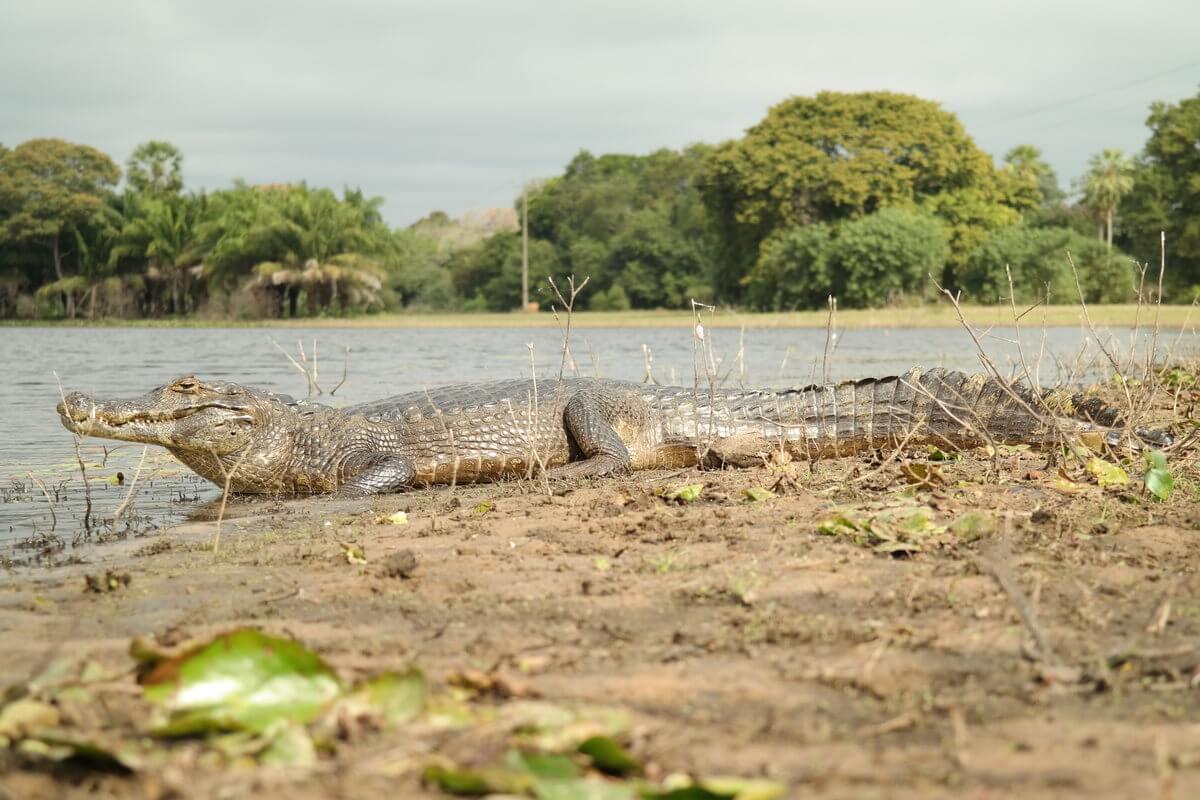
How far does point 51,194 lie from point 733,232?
33653 mm

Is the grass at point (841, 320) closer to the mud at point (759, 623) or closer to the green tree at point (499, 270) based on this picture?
the mud at point (759, 623)

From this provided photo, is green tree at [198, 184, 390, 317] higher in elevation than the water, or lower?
higher

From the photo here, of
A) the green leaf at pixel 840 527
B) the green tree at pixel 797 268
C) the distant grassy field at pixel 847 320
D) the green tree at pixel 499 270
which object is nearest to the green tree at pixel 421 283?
the green tree at pixel 499 270

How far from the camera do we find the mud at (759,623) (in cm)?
184

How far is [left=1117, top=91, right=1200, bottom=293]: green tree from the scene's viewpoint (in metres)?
44.5

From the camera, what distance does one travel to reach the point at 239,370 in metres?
15.6

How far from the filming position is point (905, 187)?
4341 cm

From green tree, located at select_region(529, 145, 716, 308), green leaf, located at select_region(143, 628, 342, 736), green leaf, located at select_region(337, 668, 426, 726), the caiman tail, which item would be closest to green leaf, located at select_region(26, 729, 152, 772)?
green leaf, located at select_region(143, 628, 342, 736)

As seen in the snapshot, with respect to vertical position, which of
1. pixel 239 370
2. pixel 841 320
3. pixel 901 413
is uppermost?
pixel 841 320

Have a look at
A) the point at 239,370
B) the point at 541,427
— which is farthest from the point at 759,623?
the point at 239,370

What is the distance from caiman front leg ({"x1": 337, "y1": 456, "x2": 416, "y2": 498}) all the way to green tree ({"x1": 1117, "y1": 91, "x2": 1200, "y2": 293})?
4474 cm

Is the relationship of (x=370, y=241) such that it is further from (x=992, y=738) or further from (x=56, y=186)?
(x=992, y=738)

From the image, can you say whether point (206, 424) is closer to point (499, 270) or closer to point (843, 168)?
point (843, 168)

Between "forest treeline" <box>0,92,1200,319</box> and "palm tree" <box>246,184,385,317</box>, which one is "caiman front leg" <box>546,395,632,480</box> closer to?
"forest treeline" <box>0,92,1200,319</box>
